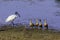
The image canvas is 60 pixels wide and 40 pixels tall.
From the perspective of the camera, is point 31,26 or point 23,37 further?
point 31,26

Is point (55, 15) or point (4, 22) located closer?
point (4, 22)

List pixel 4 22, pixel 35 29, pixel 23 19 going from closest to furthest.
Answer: pixel 35 29, pixel 4 22, pixel 23 19

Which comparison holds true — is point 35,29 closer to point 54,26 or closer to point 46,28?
point 46,28

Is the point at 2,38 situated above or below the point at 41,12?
below

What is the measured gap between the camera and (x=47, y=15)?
828 inches

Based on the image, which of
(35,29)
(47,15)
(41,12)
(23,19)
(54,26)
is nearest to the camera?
(35,29)

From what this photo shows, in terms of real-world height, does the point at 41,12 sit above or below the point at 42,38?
above

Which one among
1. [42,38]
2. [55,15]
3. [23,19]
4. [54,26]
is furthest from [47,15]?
[42,38]

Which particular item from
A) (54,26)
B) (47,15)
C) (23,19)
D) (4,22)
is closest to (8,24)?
(4,22)

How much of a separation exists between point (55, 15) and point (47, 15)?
0.68 metres

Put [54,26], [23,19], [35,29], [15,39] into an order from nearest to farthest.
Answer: [15,39] → [35,29] → [54,26] → [23,19]

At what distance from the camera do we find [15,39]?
476 inches

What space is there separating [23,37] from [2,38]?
1066mm

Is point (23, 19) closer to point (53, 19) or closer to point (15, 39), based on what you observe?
point (53, 19)
